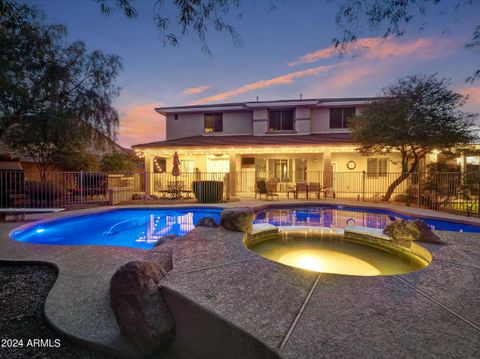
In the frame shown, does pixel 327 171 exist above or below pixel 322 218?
above

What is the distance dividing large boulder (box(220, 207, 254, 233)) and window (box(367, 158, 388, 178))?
1462 cm

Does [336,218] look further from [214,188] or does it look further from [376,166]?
[376,166]

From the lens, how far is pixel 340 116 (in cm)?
1781

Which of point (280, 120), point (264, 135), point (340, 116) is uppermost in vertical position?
point (340, 116)

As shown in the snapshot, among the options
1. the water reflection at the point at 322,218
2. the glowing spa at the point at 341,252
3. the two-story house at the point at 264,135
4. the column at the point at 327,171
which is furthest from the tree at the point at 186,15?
the column at the point at 327,171

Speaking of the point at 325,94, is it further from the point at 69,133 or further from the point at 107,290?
the point at 107,290

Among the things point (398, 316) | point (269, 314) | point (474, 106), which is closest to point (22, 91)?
point (269, 314)

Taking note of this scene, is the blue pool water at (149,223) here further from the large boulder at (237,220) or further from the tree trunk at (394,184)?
the tree trunk at (394,184)

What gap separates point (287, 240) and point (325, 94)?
1638cm

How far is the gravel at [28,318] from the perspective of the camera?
2131 millimetres

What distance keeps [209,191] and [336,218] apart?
252 inches

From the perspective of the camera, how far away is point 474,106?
10.9 meters

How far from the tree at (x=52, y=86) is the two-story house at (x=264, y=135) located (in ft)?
12.4

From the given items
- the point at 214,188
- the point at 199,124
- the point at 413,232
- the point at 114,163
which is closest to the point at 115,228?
the point at 214,188
